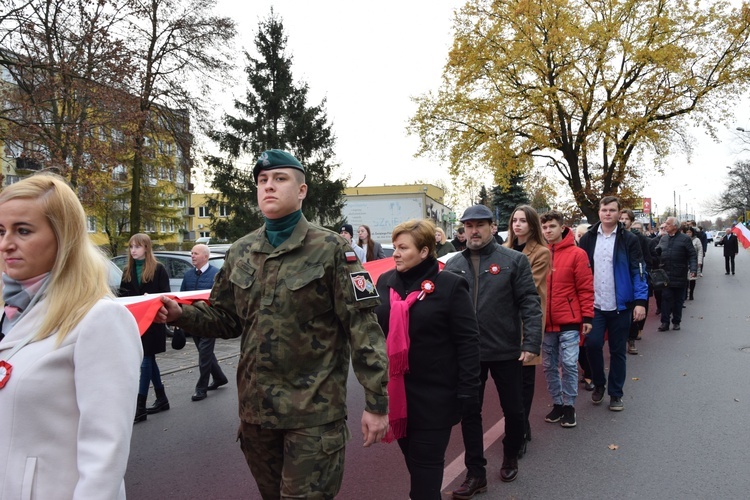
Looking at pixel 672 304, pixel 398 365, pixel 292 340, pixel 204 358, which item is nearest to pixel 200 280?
pixel 204 358

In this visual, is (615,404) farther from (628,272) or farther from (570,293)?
(570,293)

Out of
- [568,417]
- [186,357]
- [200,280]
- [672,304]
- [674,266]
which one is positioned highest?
[200,280]

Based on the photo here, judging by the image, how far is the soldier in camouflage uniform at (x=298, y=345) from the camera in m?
2.47

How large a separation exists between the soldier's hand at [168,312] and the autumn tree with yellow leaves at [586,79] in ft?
69.2

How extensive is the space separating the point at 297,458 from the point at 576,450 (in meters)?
3.38

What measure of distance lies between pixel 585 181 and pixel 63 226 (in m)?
24.6

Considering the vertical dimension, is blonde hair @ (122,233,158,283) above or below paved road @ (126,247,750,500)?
above

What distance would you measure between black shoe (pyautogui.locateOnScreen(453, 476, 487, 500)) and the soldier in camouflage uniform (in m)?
1.79

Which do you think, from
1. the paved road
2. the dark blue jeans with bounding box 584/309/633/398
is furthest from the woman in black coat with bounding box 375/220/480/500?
the dark blue jeans with bounding box 584/309/633/398

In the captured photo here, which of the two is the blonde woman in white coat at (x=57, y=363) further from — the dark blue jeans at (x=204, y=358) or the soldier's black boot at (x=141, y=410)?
the dark blue jeans at (x=204, y=358)

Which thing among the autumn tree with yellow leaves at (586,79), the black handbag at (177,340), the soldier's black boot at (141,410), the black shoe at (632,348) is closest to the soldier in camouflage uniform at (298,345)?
the black handbag at (177,340)

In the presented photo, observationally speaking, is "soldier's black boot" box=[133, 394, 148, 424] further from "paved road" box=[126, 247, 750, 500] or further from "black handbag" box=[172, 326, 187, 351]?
"black handbag" box=[172, 326, 187, 351]

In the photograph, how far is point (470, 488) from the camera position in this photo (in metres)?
4.05

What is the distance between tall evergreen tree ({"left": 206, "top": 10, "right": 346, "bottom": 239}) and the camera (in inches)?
1156
